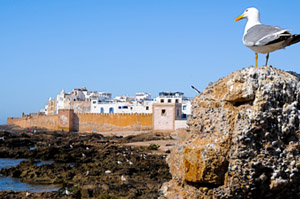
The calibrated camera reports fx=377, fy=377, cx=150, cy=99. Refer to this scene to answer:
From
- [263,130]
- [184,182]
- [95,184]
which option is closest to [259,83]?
[263,130]

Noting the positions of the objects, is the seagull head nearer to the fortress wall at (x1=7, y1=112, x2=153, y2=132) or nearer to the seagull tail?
the seagull tail

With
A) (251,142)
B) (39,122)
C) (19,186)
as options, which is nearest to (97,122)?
(39,122)

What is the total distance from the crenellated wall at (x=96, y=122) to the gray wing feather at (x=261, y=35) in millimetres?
41943

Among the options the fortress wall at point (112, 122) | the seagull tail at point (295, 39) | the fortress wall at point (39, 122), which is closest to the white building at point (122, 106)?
the fortress wall at point (112, 122)

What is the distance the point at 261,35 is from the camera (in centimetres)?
462

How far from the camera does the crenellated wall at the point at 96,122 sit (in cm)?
4794

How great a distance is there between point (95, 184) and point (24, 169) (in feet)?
20.4

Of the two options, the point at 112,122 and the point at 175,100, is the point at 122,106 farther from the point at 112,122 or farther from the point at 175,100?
the point at 175,100

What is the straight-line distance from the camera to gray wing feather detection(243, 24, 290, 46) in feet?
14.8

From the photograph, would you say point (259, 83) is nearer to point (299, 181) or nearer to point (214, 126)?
point (214, 126)

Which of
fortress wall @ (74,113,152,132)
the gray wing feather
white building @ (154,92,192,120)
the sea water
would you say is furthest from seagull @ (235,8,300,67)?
white building @ (154,92,192,120)

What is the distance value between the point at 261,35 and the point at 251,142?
1.49 meters

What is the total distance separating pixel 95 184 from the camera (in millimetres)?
11156

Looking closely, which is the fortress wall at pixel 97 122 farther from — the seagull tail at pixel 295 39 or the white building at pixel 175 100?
the seagull tail at pixel 295 39
